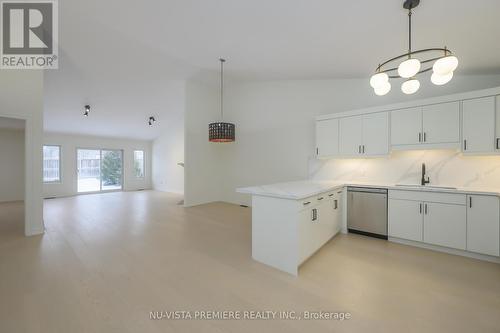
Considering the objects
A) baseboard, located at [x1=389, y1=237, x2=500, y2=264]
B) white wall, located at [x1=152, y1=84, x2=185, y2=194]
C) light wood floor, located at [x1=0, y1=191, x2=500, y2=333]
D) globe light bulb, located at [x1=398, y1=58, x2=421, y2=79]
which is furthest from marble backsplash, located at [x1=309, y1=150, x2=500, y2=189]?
white wall, located at [x1=152, y1=84, x2=185, y2=194]

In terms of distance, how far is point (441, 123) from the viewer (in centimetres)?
299

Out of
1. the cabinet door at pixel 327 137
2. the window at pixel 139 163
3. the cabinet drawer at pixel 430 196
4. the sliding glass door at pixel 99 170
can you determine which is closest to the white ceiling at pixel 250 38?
the cabinet door at pixel 327 137

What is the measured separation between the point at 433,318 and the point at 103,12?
4.93m

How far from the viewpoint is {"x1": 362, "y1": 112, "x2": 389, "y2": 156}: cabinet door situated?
135 inches

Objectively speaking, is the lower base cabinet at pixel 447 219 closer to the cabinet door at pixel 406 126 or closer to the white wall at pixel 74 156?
the cabinet door at pixel 406 126

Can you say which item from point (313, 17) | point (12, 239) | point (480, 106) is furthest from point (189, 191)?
point (480, 106)

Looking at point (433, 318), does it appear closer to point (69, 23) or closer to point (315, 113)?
point (315, 113)

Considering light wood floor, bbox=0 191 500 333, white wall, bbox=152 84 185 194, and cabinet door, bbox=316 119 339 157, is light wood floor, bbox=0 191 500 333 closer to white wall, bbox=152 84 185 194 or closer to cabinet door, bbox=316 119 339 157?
cabinet door, bbox=316 119 339 157

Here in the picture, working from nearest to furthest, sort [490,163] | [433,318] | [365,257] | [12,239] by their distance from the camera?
[433,318] < [365,257] < [490,163] < [12,239]

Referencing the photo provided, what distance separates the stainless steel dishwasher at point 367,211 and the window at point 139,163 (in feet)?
30.9

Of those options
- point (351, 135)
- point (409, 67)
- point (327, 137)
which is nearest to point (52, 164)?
point (327, 137)

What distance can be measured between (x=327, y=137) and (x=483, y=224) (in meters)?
2.43

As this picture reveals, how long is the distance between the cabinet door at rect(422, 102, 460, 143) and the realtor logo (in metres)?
5.49

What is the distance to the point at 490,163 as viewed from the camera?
2.96 metres
